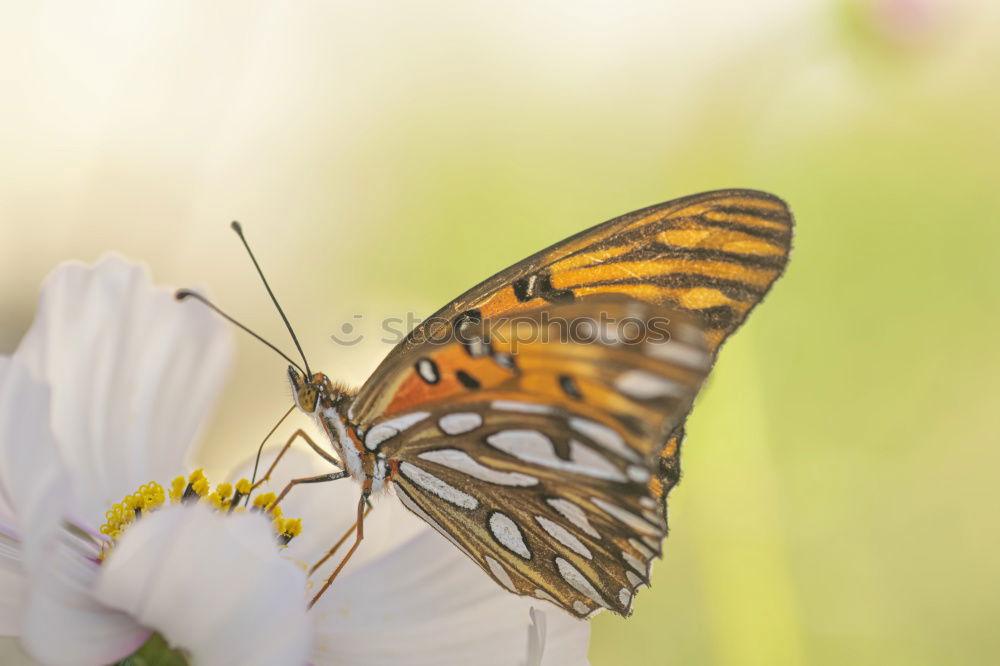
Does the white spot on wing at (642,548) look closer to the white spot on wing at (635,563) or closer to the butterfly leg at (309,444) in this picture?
the white spot on wing at (635,563)

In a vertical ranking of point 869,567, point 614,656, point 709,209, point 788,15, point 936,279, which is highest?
point 788,15

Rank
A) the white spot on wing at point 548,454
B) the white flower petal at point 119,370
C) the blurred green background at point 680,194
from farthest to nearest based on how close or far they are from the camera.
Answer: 1. the blurred green background at point 680,194
2. the white flower petal at point 119,370
3. the white spot on wing at point 548,454

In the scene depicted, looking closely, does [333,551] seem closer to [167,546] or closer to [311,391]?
[311,391]

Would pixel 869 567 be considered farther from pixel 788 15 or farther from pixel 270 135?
pixel 270 135

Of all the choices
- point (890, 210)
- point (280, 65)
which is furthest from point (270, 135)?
Result: point (890, 210)

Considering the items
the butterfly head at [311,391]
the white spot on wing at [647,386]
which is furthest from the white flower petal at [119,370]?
the white spot on wing at [647,386]

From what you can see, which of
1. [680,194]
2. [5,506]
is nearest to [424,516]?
[5,506]

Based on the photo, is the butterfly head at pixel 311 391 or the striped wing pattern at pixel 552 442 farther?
the butterfly head at pixel 311 391
